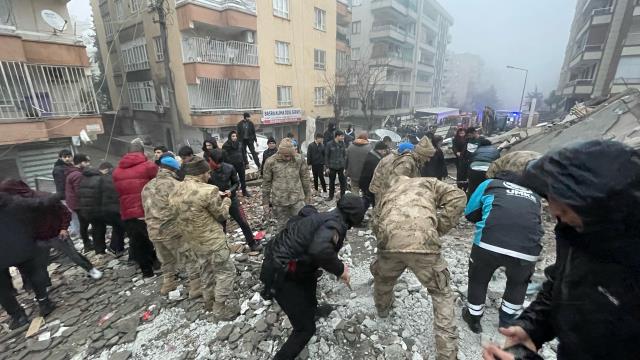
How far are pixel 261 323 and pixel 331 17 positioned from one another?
2103 centimetres

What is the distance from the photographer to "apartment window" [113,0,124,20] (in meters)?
15.9

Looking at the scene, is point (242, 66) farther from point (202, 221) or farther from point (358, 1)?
point (358, 1)

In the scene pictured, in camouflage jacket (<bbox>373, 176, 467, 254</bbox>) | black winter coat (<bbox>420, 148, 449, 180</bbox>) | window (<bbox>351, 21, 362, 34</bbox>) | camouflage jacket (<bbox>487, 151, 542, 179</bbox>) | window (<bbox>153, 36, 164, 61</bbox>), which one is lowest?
black winter coat (<bbox>420, 148, 449, 180</bbox>)

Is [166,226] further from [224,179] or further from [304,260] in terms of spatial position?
[304,260]

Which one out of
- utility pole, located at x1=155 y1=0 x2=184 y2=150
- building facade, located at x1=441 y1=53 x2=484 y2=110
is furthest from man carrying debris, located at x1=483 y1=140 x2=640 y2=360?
building facade, located at x1=441 y1=53 x2=484 y2=110

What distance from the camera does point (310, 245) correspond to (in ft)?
7.30

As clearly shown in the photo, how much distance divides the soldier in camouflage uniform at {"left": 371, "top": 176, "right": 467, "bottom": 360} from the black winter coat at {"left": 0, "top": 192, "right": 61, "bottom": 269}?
4.03 meters

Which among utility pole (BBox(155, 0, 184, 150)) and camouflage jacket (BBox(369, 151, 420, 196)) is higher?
utility pole (BBox(155, 0, 184, 150))

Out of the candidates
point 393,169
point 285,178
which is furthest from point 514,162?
point 285,178

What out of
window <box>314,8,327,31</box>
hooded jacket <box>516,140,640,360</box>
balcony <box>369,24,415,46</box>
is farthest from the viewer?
balcony <box>369,24,415,46</box>

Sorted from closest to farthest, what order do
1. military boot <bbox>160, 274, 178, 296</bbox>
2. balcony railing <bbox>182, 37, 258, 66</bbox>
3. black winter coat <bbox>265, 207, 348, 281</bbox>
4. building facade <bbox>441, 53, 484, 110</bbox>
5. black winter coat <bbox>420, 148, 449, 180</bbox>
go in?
black winter coat <bbox>265, 207, 348, 281</bbox> → military boot <bbox>160, 274, 178, 296</bbox> → black winter coat <bbox>420, 148, 449, 180</bbox> → balcony railing <bbox>182, 37, 258, 66</bbox> → building facade <bbox>441, 53, 484, 110</bbox>

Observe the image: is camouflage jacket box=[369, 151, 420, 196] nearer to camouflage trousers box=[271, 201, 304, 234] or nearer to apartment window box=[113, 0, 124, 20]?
camouflage trousers box=[271, 201, 304, 234]

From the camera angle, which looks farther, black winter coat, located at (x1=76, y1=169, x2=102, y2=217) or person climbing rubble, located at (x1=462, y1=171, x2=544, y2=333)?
black winter coat, located at (x1=76, y1=169, x2=102, y2=217)

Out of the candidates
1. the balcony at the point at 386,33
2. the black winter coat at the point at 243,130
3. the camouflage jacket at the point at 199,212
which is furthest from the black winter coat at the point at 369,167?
the balcony at the point at 386,33
